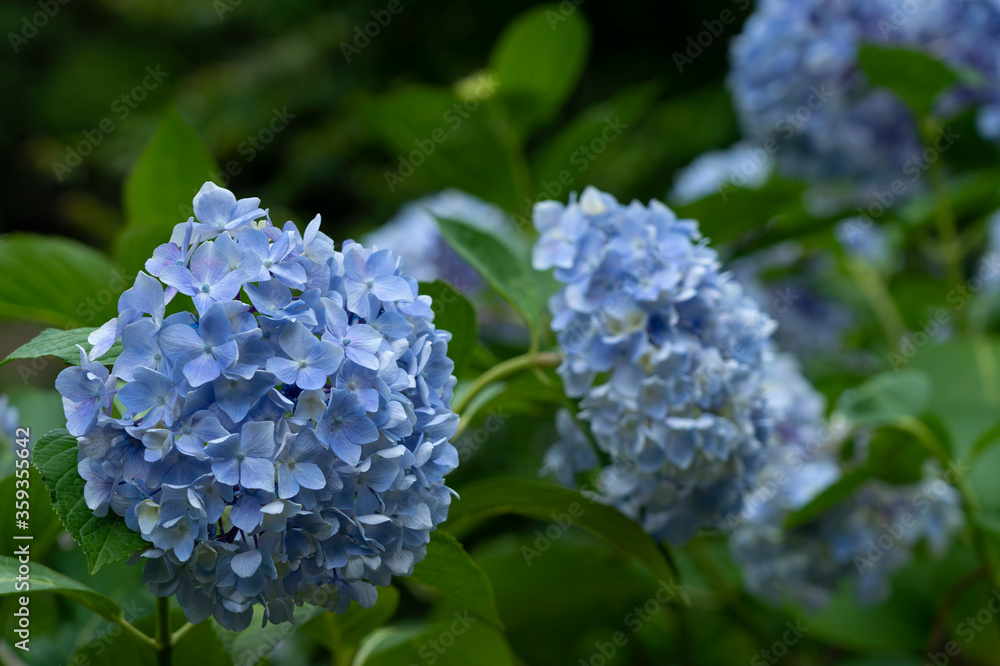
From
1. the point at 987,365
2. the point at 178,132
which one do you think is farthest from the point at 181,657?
the point at 987,365

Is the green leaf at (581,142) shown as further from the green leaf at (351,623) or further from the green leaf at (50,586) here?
the green leaf at (50,586)

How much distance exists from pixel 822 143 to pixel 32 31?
4468 millimetres

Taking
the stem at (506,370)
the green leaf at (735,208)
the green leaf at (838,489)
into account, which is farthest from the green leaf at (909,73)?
the stem at (506,370)

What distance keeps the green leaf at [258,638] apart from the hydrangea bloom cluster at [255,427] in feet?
0.32

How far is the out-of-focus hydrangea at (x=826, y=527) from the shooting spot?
3.48 ft

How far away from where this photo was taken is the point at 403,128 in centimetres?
131

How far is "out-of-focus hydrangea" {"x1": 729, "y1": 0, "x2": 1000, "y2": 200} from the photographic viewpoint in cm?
142

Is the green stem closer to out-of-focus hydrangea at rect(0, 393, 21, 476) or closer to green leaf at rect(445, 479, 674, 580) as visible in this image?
green leaf at rect(445, 479, 674, 580)

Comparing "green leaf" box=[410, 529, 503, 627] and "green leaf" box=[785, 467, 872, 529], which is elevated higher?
"green leaf" box=[410, 529, 503, 627]

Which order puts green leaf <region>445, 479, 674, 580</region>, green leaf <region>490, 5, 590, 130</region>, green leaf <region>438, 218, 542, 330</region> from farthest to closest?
green leaf <region>490, 5, 590, 130</region> < green leaf <region>438, 218, 542, 330</region> < green leaf <region>445, 479, 674, 580</region>

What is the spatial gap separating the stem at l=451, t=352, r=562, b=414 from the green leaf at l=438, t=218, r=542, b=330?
32mm

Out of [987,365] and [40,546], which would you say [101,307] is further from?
[987,365]

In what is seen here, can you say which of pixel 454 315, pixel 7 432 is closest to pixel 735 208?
pixel 454 315

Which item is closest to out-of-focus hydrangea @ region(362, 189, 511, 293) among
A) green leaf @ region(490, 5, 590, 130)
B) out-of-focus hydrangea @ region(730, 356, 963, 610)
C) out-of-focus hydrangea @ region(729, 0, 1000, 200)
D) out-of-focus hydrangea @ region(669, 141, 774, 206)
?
green leaf @ region(490, 5, 590, 130)
